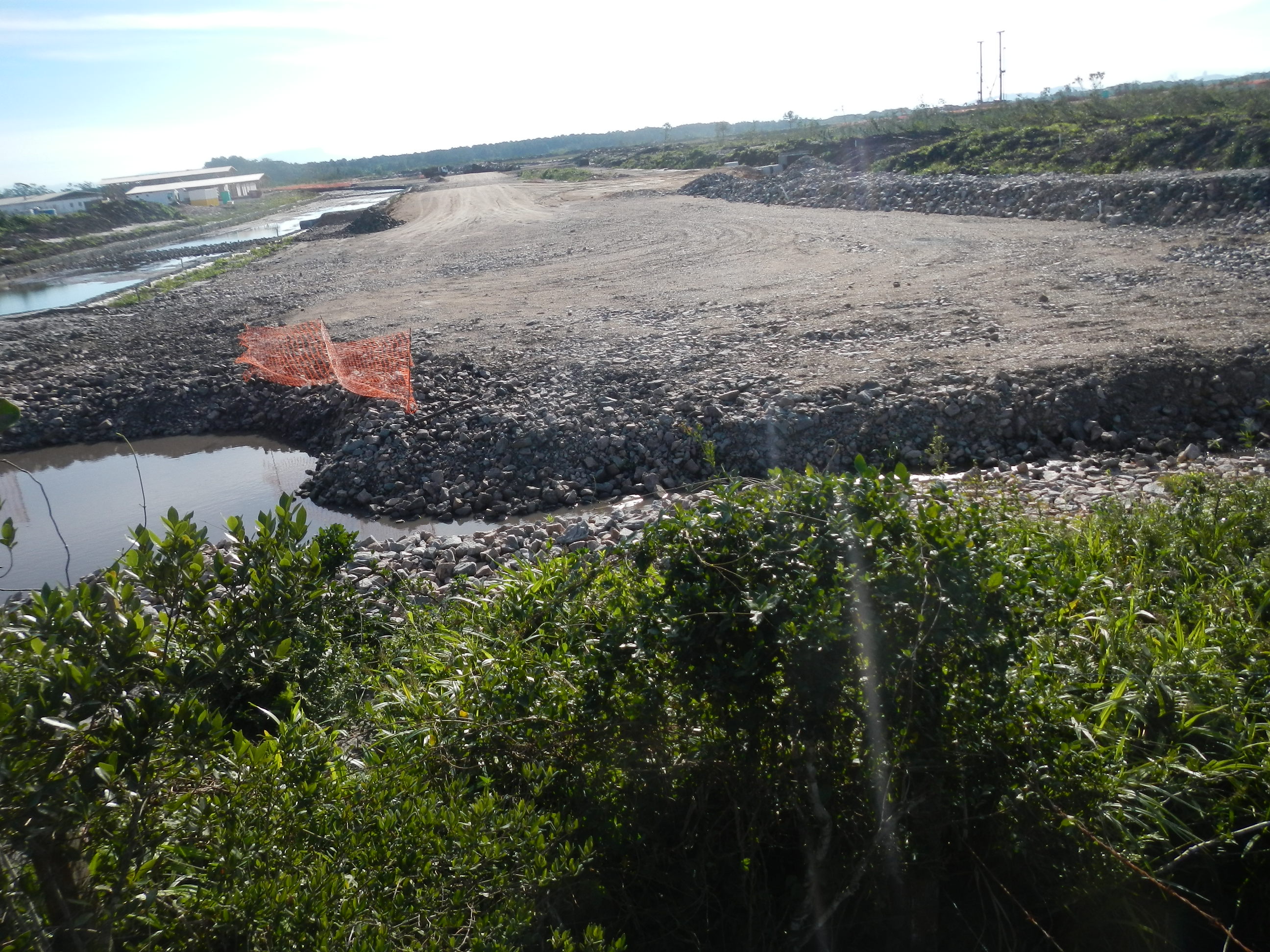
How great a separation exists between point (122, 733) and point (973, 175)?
23600 millimetres

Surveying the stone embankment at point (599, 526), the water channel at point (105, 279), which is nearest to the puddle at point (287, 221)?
the water channel at point (105, 279)

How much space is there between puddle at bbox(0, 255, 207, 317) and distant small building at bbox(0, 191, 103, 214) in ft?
69.0

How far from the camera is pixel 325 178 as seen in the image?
288 ft

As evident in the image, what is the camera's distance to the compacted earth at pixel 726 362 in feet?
27.1

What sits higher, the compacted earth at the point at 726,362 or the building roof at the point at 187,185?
the building roof at the point at 187,185

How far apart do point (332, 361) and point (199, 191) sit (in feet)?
208

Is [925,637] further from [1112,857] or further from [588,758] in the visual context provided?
[588,758]

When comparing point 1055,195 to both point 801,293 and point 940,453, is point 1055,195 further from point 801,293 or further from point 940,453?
point 940,453

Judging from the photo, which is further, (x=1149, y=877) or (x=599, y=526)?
(x=599, y=526)

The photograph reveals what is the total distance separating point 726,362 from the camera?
1013 centimetres

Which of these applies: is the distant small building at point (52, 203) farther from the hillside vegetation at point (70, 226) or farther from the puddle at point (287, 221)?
the puddle at point (287, 221)

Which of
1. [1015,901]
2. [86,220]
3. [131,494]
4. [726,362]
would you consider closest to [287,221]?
[86,220]

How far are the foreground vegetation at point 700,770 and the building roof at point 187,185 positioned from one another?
70.0m

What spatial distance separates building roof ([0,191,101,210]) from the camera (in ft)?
182
